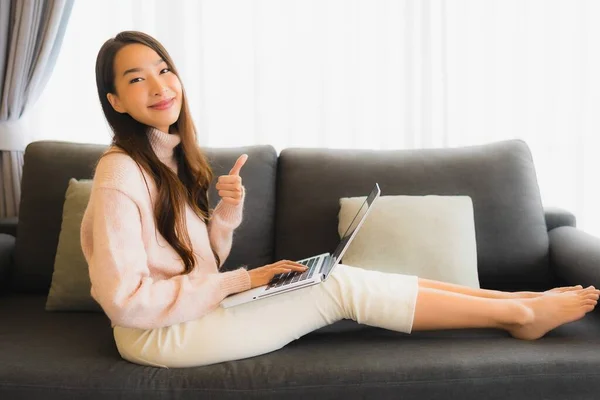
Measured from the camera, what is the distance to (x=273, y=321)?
1.58m

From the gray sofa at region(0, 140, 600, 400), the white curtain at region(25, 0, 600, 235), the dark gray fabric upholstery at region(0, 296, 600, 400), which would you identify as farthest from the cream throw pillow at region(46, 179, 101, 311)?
the white curtain at region(25, 0, 600, 235)

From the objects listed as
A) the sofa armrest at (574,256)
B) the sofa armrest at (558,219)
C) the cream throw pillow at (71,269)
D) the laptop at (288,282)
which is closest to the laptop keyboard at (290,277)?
the laptop at (288,282)

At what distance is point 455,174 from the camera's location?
7.25 ft

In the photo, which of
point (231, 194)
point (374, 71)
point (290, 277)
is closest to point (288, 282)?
point (290, 277)

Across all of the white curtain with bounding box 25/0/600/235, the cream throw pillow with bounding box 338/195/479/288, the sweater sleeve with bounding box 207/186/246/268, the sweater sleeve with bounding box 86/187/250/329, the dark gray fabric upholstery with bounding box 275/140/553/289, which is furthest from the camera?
the white curtain with bounding box 25/0/600/235

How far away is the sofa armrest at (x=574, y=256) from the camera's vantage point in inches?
72.7

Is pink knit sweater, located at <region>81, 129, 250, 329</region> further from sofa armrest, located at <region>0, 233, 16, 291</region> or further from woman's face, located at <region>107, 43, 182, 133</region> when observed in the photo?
sofa armrest, located at <region>0, 233, 16, 291</region>

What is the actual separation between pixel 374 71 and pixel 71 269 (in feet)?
4.76

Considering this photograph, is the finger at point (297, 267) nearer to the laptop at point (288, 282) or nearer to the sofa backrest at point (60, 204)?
the laptop at point (288, 282)

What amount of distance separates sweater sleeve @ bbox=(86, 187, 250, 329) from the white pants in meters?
0.04

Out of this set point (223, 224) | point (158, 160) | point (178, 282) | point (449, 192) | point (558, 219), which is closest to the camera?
point (178, 282)

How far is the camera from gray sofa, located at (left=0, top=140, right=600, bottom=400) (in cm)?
146

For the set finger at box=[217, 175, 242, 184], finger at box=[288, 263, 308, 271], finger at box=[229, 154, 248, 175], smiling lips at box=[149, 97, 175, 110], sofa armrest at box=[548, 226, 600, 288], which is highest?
smiling lips at box=[149, 97, 175, 110]

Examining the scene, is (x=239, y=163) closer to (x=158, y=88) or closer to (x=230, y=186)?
(x=230, y=186)
